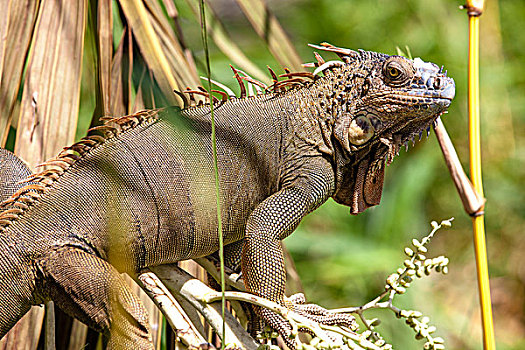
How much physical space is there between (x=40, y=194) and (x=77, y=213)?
9 centimetres

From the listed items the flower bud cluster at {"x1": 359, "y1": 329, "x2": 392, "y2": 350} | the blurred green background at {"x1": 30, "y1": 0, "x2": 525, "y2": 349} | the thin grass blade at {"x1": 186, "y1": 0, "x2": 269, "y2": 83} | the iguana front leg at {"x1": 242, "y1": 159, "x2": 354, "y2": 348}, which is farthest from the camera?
the blurred green background at {"x1": 30, "y1": 0, "x2": 525, "y2": 349}

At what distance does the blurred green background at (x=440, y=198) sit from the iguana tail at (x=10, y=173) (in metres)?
1.86

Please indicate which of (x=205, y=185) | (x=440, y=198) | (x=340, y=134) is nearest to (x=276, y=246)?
(x=205, y=185)

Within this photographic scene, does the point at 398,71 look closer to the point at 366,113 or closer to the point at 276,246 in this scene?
the point at 366,113

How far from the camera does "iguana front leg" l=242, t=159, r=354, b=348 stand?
131cm

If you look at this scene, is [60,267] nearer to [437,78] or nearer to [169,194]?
[169,194]

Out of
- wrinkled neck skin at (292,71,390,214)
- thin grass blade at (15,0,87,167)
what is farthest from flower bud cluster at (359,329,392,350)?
thin grass blade at (15,0,87,167)

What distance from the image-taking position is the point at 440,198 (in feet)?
11.8

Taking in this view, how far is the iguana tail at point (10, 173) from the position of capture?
4.60ft

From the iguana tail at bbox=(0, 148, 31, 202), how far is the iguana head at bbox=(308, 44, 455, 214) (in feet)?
2.29

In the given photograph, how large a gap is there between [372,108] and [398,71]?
100mm

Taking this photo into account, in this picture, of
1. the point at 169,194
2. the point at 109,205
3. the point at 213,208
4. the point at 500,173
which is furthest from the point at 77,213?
the point at 500,173

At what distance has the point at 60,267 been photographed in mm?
1198

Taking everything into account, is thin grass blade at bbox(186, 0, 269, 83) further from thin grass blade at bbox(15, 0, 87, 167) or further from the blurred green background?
the blurred green background
